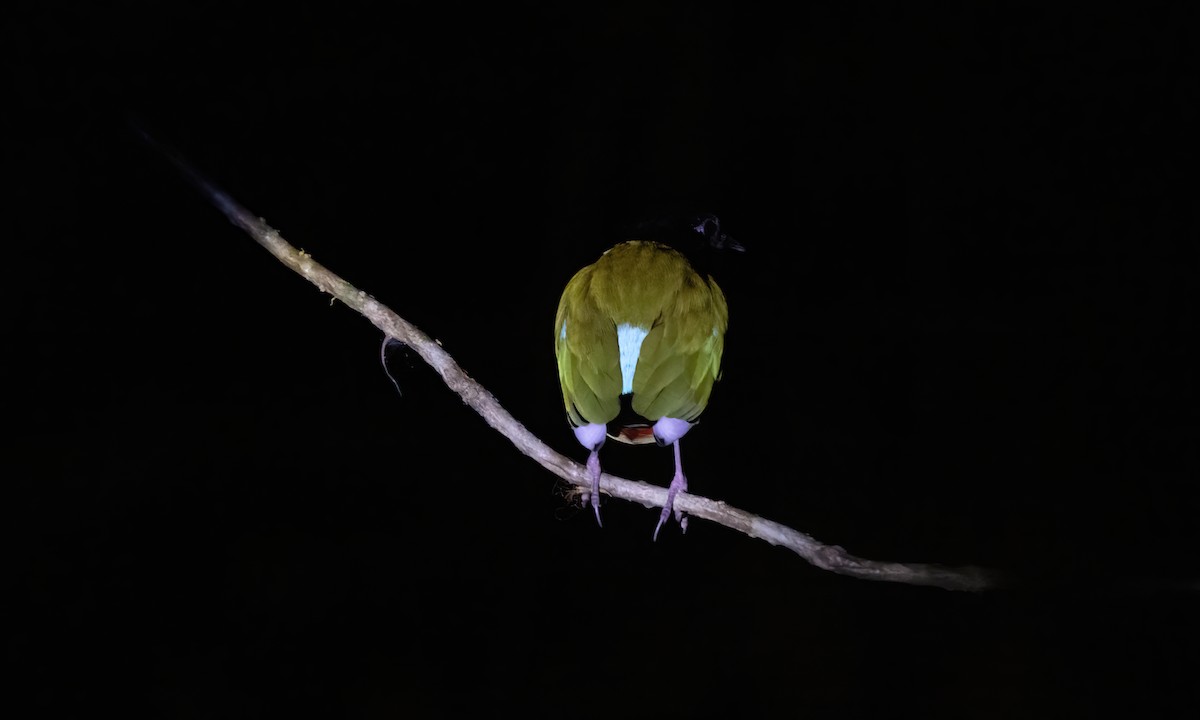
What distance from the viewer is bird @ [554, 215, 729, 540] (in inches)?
53.7

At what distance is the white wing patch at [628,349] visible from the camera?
4.55ft

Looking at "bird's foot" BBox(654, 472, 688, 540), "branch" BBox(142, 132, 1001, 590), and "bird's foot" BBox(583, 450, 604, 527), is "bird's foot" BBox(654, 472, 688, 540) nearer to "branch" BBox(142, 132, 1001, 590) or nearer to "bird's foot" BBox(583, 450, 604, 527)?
"branch" BBox(142, 132, 1001, 590)

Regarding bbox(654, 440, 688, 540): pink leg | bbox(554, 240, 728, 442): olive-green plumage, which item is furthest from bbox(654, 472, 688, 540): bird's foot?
bbox(554, 240, 728, 442): olive-green plumage

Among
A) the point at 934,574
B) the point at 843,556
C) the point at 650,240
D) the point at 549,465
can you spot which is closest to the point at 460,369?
the point at 549,465

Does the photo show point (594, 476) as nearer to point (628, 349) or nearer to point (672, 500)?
point (672, 500)

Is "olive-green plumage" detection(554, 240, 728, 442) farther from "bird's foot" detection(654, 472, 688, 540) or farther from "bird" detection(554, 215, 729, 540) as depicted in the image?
"bird's foot" detection(654, 472, 688, 540)

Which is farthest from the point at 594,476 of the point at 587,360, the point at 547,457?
the point at 587,360

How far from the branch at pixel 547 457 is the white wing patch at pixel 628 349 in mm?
174

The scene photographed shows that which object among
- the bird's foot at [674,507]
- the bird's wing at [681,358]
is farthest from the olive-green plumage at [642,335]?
the bird's foot at [674,507]

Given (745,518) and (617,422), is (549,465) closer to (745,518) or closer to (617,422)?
(617,422)

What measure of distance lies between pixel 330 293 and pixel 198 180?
12.3 inches

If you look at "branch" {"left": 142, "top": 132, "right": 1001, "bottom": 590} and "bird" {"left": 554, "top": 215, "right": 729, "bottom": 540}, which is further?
"bird" {"left": 554, "top": 215, "right": 729, "bottom": 540}

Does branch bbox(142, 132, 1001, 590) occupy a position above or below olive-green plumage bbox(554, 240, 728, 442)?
below

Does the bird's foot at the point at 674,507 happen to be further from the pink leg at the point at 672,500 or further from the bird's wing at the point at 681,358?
the bird's wing at the point at 681,358
